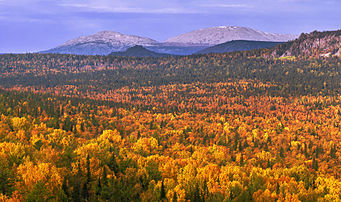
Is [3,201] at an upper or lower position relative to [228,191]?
upper

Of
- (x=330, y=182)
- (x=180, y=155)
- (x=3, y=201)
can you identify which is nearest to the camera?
(x=3, y=201)

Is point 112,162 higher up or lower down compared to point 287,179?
higher up

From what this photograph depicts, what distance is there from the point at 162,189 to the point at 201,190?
821 inches

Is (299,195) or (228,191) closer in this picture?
(228,191)

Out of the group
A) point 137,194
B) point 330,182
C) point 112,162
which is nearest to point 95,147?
point 112,162

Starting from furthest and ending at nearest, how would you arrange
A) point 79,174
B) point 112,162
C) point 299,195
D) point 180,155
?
point 180,155
point 112,162
point 299,195
point 79,174

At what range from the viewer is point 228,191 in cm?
10719

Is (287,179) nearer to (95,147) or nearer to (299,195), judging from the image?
(299,195)

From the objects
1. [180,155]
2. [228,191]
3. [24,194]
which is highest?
[24,194]

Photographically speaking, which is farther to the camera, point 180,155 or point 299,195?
point 180,155

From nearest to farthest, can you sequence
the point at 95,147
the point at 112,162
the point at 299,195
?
1. the point at 299,195
2. the point at 112,162
3. the point at 95,147

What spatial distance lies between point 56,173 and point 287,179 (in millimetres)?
108168

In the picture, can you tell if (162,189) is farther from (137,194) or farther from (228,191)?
(228,191)

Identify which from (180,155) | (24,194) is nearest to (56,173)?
(24,194)
